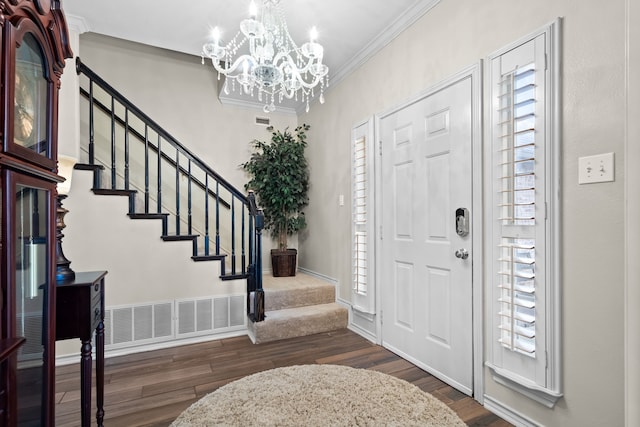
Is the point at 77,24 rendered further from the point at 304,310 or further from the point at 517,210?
the point at 517,210

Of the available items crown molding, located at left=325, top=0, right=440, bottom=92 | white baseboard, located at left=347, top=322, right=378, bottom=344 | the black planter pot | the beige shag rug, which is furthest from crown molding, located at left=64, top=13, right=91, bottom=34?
white baseboard, located at left=347, top=322, right=378, bottom=344

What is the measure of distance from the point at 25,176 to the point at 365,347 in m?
2.63

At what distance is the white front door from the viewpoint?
2.08m

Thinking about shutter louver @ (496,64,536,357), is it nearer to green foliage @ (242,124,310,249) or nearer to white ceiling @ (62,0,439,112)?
white ceiling @ (62,0,439,112)

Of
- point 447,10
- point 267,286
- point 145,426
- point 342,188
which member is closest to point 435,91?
point 447,10

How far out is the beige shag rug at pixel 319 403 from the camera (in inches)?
68.2

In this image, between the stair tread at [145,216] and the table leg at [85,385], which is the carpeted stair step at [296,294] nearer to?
the stair tread at [145,216]

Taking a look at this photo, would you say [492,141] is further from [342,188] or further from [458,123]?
[342,188]

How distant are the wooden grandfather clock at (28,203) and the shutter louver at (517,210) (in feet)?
6.86

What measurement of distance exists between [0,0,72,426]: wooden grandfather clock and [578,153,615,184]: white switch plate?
86.2 inches

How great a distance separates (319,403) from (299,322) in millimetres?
1209

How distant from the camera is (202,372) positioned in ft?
7.82

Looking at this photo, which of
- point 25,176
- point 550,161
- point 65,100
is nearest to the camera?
point 25,176

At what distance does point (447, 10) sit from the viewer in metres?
2.20
